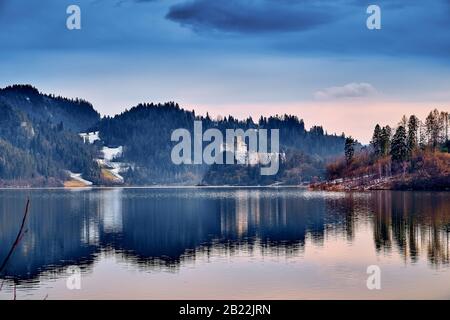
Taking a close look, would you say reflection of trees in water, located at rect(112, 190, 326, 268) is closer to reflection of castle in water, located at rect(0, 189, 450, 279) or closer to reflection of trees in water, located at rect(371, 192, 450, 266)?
reflection of castle in water, located at rect(0, 189, 450, 279)

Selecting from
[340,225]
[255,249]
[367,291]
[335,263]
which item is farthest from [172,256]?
[340,225]

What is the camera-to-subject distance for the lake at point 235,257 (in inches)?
2013

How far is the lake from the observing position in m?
51.1

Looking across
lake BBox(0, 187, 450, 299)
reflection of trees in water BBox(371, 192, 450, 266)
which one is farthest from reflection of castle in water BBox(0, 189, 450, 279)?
lake BBox(0, 187, 450, 299)

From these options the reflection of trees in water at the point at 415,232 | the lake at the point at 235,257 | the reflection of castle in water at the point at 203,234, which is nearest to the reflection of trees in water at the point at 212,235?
the reflection of castle in water at the point at 203,234

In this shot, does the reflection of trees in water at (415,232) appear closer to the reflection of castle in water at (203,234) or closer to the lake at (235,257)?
the reflection of castle in water at (203,234)

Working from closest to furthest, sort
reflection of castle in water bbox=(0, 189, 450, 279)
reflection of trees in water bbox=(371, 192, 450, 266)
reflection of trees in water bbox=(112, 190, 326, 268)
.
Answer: reflection of trees in water bbox=(371, 192, 450, 266), reflection of castle in water bbox=(0, 189, 450, 279), reflection of trees in water bbox=(112, 190, 326, 268)

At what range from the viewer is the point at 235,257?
69188 millimetres

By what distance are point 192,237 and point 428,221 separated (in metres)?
38.3

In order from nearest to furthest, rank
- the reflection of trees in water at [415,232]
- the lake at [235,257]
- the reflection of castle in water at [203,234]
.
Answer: the lake at [235,257] → the reflection of trees in water at [415,232] → the reflection of castle in water at [203,234]

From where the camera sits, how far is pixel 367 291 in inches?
1959

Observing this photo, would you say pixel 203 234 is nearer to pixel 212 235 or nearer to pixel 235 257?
pixel 212 235

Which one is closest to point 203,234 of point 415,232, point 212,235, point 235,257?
point 212,235
